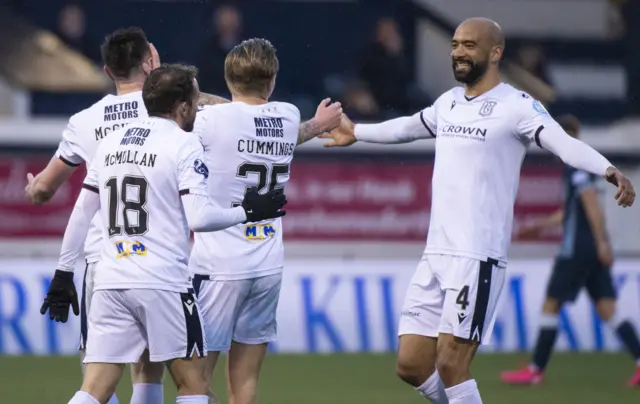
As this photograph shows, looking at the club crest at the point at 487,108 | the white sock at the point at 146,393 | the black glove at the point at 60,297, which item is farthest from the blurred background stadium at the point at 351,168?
the club crest at the point at 487,108

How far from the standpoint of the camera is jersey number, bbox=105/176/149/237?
21.2 feet

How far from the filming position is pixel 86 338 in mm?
7348

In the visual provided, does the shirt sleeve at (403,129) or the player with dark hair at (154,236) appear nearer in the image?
the player with dark hair at (154,236)

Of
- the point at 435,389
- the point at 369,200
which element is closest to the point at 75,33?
the point at 369,200

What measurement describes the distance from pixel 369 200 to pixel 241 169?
834 centimetres

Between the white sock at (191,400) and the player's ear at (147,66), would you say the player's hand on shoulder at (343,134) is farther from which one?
the white sock at (191,400)

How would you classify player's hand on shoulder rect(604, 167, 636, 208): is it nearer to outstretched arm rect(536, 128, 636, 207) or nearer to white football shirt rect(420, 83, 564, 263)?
outstretched arm rect(536, 128, 636, 207)

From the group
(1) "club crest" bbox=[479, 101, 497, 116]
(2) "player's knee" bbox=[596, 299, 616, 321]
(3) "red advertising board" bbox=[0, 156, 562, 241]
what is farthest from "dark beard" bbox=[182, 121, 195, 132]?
(3) "red advertising board" bbox=[0, 156, 562, 241]

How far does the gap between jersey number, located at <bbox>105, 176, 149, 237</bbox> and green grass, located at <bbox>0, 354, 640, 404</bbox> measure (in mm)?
3865

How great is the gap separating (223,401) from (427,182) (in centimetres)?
574

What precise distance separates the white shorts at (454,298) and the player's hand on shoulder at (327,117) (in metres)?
0.90

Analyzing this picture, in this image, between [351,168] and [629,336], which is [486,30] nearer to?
[629,336]

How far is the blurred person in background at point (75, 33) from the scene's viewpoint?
1780 cm

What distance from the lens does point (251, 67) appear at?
710 cm
